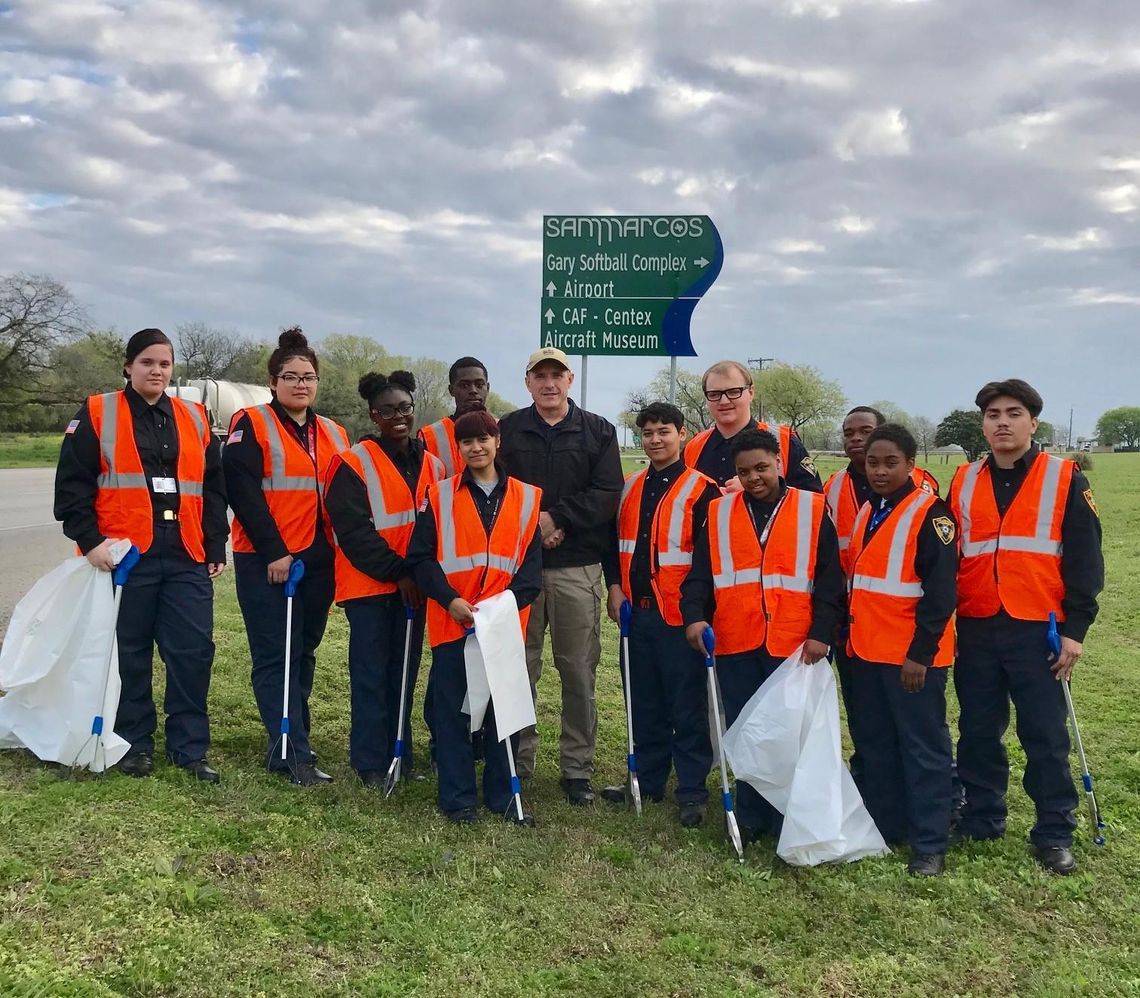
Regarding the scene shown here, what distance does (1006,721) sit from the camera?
4.98 metres

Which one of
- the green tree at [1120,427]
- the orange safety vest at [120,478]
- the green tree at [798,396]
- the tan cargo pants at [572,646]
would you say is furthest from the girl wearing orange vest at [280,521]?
the green tree at [1120,427]

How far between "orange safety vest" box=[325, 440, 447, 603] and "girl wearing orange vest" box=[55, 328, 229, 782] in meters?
0.71

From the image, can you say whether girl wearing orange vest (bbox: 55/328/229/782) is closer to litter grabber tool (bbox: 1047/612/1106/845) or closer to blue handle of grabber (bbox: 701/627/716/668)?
blue handle of grabber (bbox: 701/627/716/668)

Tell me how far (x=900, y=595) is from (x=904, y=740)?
711 millimetres

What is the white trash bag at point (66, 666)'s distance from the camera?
16.5 feet

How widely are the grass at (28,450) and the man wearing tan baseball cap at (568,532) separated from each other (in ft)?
116

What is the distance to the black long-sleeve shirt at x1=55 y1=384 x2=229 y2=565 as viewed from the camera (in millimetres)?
5008

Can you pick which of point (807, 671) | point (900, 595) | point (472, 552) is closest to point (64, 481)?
point (472, 552)

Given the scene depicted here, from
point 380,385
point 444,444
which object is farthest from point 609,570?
point 380,385

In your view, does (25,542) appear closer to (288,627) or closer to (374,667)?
(288,627)

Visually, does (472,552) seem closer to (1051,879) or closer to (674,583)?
(674,583)

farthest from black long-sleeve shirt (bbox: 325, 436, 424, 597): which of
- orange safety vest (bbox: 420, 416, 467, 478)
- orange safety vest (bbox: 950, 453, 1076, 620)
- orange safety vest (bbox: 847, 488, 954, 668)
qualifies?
orange safety vest (bbox: 950, 453, 1076, 620)

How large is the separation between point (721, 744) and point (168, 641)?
9.82ft

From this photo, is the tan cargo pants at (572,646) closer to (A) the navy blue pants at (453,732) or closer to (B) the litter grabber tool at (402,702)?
(A) the navy blue pants at (453,732)
